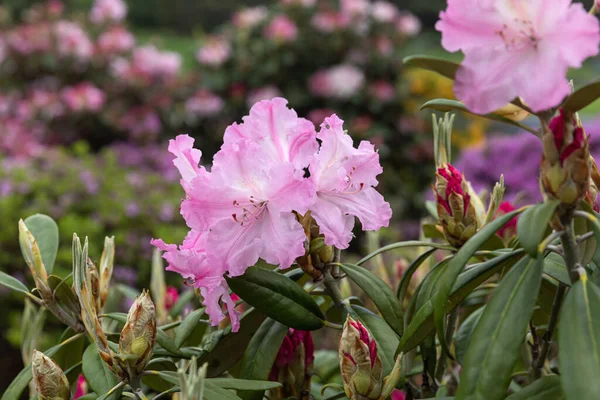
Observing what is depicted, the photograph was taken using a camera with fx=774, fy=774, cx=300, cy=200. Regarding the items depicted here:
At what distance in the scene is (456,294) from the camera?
0.79m

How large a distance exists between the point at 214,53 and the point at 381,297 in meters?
5.04

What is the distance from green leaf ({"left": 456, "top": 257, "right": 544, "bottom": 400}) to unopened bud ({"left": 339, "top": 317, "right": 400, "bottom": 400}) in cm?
13

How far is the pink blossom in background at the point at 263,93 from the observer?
5457 millimetres

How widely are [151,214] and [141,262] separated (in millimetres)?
286

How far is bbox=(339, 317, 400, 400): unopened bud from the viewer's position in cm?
77

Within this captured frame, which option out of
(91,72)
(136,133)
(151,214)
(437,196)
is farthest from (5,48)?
(437,196)

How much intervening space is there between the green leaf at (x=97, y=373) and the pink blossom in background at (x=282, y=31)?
4.82 meters

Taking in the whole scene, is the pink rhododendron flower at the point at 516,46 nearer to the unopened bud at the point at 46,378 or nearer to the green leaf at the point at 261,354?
the green leaf at the point at 261,354

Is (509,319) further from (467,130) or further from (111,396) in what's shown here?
(467,130)

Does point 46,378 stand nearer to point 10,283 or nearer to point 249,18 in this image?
point 10,283

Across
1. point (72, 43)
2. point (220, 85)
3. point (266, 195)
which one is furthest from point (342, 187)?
point (72, 43)

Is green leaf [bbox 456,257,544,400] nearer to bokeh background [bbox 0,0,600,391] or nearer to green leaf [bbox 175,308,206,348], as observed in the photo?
green leaf [bbox 175,308,206,348]

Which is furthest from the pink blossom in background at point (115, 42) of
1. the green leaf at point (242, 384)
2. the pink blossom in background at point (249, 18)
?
the green leaf at point (242, 384)

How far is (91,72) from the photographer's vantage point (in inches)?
223
